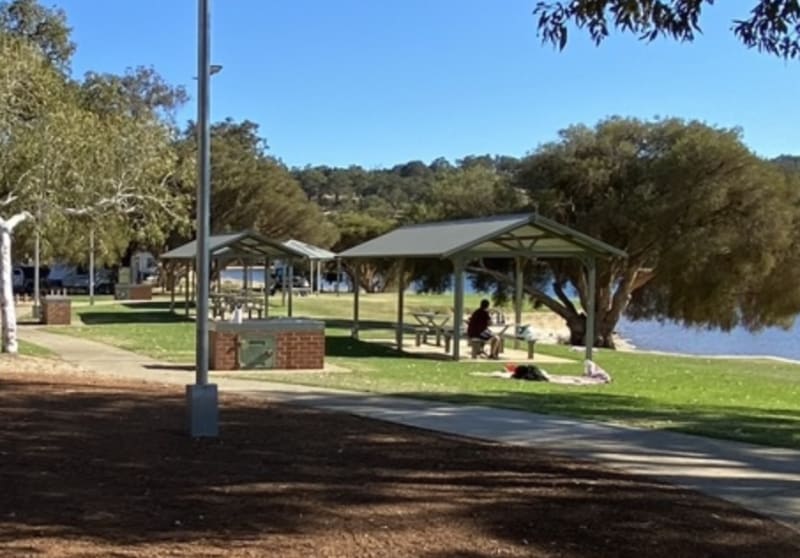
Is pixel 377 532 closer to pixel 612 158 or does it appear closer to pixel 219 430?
pixel 219 430

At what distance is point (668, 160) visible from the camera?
38.0 meters

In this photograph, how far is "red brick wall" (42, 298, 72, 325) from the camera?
3111 centimetres

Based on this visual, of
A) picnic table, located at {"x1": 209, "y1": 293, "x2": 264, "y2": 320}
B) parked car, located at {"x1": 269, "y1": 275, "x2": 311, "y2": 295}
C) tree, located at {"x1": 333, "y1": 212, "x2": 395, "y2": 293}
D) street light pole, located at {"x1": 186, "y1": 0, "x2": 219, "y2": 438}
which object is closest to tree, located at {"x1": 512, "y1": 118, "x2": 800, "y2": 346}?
picnic table, located at {"x1": 209, "y1": 293, "x2": 264, "y2": 320}

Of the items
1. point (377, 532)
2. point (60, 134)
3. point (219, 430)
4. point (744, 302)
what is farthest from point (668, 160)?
point (377, 532)

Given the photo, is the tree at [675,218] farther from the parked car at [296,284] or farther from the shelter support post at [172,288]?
the parked car at [296,284]

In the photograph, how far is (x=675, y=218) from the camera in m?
37.0

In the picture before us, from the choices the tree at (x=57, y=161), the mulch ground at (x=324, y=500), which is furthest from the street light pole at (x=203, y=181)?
the tree at (x=57, y=161)

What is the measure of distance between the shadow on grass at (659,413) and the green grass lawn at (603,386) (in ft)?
0.05

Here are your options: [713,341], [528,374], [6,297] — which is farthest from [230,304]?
[713,341]

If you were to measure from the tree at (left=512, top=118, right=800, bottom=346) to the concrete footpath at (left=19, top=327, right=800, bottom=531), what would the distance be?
991 inches

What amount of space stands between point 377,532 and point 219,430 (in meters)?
3.90

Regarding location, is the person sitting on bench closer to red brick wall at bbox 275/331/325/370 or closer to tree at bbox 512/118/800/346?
red brick wall at bbox 275/331/325/370

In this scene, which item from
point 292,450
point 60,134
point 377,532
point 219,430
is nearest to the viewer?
point 377,532

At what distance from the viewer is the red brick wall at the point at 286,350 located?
57.6 feet
